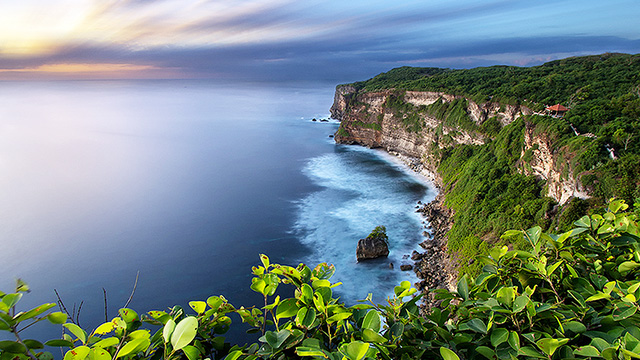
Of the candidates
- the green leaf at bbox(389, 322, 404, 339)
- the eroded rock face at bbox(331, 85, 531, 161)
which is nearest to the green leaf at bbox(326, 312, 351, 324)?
the green leaf at bbox(389, 322, 404, 339)

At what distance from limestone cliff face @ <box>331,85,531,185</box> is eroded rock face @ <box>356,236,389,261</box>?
24.9 metres

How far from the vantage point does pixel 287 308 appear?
324 centimetres

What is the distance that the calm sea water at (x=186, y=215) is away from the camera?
3269 cm

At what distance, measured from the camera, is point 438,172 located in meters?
55.4

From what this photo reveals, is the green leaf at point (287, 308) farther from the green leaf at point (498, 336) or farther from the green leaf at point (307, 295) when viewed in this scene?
the green leaf at point (498, 336)

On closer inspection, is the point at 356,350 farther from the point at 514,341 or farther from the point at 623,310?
the point at 623,310

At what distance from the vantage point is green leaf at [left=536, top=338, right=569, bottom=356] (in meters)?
2.68

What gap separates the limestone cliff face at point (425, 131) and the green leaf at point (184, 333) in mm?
30217

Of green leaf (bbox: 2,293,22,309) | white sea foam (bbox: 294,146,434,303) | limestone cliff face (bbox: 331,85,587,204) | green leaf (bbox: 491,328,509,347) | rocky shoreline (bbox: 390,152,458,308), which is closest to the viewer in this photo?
green leaf (bbox: 2,293,22,309)

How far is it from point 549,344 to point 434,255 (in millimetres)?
32631

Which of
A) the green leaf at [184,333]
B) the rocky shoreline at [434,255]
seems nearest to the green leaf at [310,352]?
the green leaf at [184,333]

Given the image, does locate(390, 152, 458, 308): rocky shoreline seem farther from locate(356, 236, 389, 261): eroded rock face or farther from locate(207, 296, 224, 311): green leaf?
locate(207, 296, 224, 311): green leaf

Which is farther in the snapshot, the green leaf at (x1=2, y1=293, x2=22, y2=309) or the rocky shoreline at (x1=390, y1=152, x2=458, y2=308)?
the rocky shoreline at (x1=390, y1=152, x2=458, y2=308)

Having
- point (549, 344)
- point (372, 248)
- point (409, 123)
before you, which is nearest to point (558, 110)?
point (372, 248)
